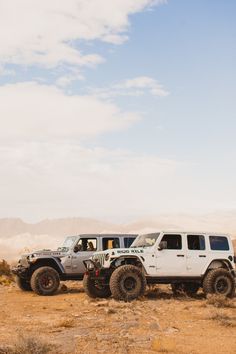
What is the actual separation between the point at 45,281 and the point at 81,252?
1468 mm

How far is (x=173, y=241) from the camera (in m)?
14.1

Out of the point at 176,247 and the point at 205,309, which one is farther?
the point at 176,247

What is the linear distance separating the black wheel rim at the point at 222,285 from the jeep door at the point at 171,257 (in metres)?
0.98

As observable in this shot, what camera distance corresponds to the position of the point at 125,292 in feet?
42.2

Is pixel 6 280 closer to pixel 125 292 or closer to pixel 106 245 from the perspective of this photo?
pixel 106 245

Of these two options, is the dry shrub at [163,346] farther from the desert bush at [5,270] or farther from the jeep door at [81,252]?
the desert bush at [5,270]

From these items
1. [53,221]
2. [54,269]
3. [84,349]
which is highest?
[53,221]

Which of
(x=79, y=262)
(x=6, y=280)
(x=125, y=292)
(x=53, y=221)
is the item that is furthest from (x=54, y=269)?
(x=53, y=221)

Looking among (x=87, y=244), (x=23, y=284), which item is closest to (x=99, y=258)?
(x=87, y=244)

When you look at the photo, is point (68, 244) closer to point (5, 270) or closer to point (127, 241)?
point (127, 241)

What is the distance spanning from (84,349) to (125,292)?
5.16 metres

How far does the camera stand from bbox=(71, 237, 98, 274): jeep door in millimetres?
15688

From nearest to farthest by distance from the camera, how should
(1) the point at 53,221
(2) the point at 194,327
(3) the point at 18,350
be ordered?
(3) the point at 18,350
(2) the point at 194,327
(1) the point at 53,221

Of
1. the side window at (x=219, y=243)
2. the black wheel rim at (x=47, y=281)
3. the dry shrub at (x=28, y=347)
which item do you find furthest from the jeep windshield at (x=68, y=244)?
the dry shrub at (x=28, y=347)
